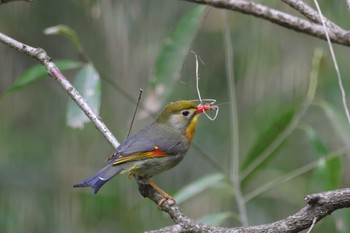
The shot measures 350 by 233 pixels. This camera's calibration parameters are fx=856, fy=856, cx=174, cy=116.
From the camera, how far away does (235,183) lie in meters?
5.17

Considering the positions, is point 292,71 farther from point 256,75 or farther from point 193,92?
point 193,92

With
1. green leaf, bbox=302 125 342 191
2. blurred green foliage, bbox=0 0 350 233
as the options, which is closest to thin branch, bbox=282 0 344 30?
green leaf, bbox=302 125 342 191

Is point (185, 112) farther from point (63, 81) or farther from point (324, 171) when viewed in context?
point (63, 81)

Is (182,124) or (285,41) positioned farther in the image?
→ (285,41)

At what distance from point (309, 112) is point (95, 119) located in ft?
11.6

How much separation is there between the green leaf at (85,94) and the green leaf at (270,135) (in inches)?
41.5

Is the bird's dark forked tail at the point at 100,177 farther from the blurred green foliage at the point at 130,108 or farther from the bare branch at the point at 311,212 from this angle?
the blurred green foliage at the point at 130,108

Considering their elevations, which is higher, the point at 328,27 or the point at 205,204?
the point at 328,27

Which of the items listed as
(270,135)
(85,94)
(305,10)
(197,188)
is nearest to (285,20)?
(305,10)

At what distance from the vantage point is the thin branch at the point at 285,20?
4180mm

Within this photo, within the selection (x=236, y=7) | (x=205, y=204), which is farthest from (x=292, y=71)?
(x=236, y=7)

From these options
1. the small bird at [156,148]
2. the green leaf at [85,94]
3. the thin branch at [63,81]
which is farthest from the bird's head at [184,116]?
the thin branch at [63,81]

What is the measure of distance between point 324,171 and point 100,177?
1.49 metres

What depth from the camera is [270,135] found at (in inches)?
206
